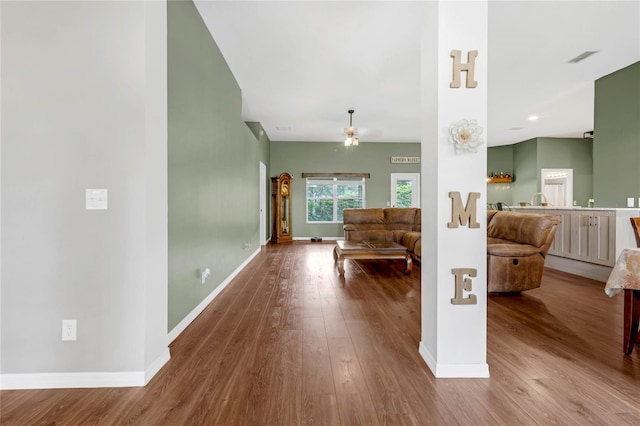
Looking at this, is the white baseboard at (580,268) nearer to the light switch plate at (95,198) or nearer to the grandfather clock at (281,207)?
the light switch plate at (95,198)

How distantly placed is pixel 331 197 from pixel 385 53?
5.41 m

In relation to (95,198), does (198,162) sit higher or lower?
higher

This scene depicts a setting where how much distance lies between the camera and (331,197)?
28.8 feet

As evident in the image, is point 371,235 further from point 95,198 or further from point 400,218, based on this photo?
point 95,198

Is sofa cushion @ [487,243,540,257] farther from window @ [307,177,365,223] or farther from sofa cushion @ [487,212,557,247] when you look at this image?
window @ [307,177,365,223]

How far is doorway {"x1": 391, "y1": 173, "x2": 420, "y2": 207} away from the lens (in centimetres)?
886

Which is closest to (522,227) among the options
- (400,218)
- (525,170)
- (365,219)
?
(400,218)

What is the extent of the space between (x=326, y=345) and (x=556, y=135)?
9.37 metres

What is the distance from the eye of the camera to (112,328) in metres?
1.69

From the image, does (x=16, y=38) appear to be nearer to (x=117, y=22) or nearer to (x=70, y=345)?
(x=117, y=22)

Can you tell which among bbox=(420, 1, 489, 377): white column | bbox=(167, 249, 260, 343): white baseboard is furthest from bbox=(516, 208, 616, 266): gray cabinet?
bbox=(167, 249, 260, 343): white baseboard

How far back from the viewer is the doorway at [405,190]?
29.1 feet

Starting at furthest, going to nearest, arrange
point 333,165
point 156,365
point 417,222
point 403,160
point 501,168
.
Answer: point 501,168 → point 403,160 → point 333,165 → point 417,222 → point 156,365

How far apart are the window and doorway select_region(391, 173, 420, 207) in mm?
1009
